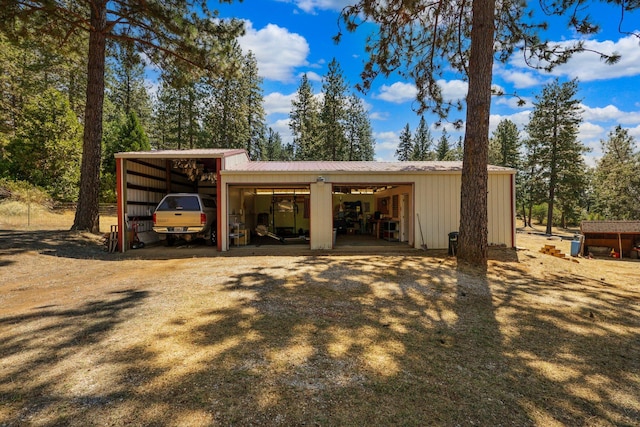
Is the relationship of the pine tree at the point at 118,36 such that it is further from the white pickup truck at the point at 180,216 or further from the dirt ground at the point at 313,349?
the dirt ground at the point at 313,349

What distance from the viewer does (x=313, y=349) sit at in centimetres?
371

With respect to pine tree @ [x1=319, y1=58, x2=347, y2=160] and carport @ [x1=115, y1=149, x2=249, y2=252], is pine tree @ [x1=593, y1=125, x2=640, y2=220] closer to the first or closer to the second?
pine tree @ [x1=319, y1=58, x2=347, y2=160]

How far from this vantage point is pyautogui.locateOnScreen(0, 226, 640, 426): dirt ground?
8.71ft

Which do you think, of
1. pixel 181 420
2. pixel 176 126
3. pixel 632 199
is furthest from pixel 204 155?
pixel 632 199

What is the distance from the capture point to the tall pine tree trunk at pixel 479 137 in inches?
332

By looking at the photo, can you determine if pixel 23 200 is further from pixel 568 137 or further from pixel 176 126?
pixel 568 137

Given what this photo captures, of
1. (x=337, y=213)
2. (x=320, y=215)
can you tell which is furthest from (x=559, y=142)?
(x=320, y=215)

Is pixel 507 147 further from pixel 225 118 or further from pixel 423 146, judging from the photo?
pixel 225 118

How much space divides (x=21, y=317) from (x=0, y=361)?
1.57m

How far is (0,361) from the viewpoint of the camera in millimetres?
3365

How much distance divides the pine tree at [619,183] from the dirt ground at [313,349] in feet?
106

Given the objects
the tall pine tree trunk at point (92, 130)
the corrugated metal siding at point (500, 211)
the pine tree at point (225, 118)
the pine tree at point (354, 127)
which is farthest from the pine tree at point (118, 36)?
the pine tree at point (354, 127)

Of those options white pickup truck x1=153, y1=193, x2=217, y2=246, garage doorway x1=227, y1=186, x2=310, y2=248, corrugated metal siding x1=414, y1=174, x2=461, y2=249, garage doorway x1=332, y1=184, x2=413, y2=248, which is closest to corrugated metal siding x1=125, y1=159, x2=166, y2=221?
white pickup truck x1=153, y1=193, x2=217, y2=246

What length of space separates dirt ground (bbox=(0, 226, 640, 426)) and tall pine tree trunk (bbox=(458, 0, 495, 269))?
3.92 ft
